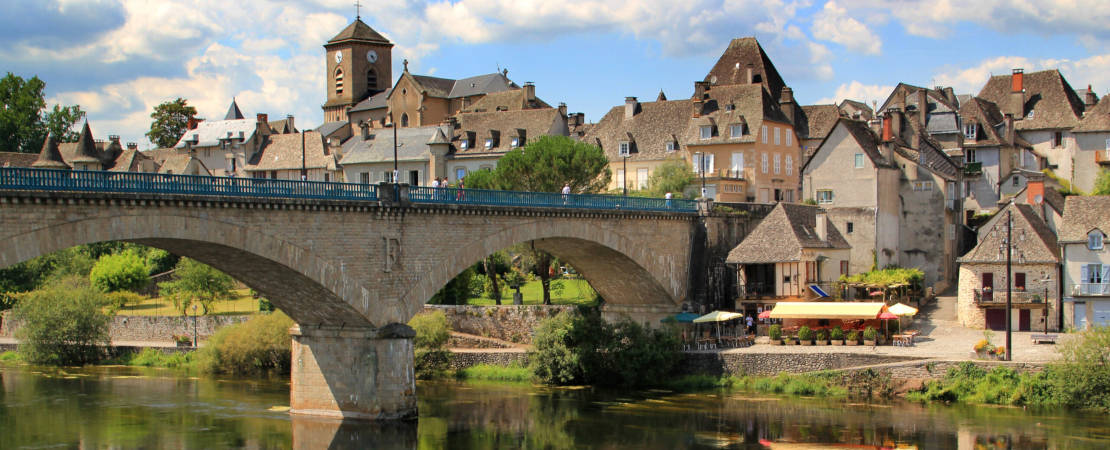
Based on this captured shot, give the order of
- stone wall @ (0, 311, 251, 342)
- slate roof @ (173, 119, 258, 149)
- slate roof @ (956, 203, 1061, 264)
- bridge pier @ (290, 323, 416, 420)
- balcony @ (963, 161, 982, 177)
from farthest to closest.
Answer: slate roof @ (173, 119, 258, 149) < balcony @ (963, 161, 982, 177) < stone wall @ (0, 311, 251, 342) < slate roof @ (956, 203, 1061, 264) < bridge pier @ (290, 323, 416, 420)

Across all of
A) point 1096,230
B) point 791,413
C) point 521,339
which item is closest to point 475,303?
point 521,339

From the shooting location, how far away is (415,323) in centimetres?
5188

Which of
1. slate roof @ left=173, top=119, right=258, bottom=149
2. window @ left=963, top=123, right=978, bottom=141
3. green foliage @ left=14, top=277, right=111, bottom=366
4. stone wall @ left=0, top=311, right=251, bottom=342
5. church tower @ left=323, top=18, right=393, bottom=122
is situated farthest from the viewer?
church tower @ left=323, top=18, right=393, bottom=122

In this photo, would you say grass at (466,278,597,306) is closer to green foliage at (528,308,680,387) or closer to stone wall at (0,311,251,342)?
green foliage at (528,308,680,387)

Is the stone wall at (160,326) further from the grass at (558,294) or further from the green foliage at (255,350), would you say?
the grass at (558,294)

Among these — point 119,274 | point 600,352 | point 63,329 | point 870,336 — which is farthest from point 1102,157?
point 119,274

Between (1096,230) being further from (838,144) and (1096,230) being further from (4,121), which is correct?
(4,121)

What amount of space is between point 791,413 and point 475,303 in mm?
→ 25042

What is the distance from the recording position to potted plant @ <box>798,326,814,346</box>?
47.2m

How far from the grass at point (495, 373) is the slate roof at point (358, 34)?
191ft

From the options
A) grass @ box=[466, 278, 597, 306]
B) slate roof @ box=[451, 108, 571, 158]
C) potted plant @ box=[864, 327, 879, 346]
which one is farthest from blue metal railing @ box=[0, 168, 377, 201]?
slate roof @ box=[451, 108, 571, 158]

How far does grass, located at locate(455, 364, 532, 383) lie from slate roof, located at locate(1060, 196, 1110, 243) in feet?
72.9

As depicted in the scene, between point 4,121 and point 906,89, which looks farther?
point 4,121

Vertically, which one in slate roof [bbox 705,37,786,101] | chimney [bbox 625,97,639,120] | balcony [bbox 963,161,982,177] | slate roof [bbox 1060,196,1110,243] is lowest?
slate roof [bbox 1060,196,1110,243]
